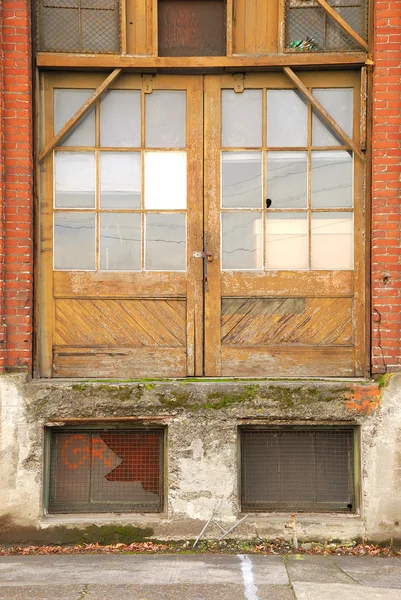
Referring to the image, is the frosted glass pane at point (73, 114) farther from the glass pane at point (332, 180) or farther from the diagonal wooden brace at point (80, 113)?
the glass pane at point (332, 180)

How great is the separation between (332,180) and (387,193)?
0.53 meters

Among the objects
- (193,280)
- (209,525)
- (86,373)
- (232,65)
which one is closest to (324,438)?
(209,525)

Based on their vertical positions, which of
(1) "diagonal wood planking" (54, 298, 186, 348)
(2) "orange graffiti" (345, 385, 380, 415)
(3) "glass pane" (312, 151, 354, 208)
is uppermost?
(3) "glass pane" (312, 151, 354, 208)

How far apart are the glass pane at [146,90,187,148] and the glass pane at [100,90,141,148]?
101 millimetres

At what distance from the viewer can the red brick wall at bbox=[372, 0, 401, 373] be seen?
5852 millimetres

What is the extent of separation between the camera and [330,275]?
610 centimetres

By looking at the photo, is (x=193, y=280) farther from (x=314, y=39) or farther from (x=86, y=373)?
(x=314, y=39)

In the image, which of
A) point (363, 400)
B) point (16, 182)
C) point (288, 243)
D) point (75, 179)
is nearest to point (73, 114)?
point (75, 179)

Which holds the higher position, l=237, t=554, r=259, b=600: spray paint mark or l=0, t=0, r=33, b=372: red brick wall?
l=0, t=0, r=33, b=372: red brick wall

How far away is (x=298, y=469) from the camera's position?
5.99 metres

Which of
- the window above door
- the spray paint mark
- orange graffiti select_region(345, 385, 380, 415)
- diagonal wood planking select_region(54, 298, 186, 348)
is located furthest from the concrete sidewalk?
the window above door

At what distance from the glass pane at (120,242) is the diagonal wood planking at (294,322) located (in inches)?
43.5

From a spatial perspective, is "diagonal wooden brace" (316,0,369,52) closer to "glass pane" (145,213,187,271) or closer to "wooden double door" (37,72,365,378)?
"wooden double door" (37,72,365,378)

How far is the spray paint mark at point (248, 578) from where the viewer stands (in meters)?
4.53
